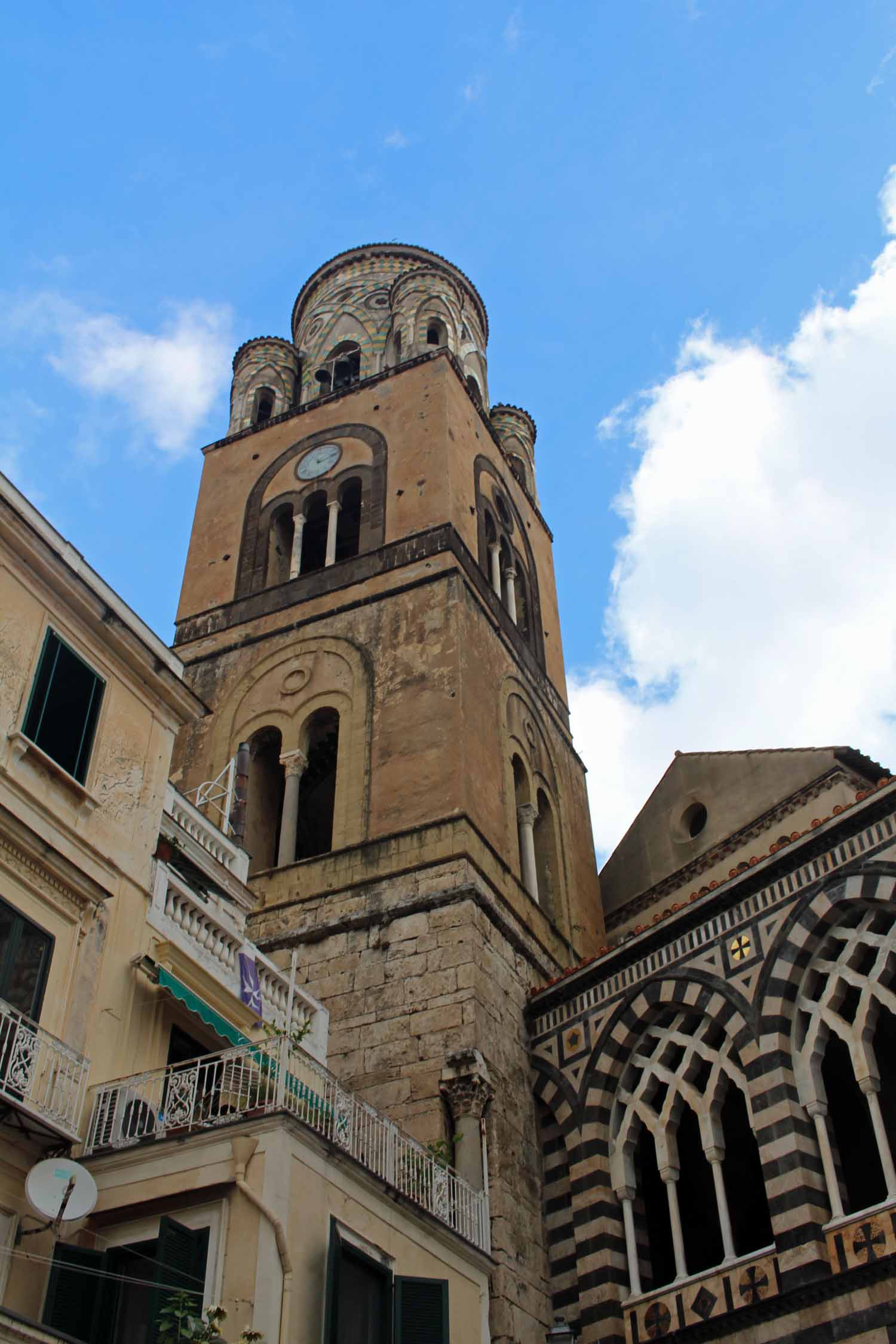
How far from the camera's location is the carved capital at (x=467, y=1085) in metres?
14.5

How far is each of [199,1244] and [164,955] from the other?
9.31ft

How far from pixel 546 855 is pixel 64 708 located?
10.9 m

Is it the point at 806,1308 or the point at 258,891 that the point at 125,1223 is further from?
the point at 258,891

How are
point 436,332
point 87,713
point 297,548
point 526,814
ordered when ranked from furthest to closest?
point 436,332 → point 297,548 → point 526,814 → point 87,713

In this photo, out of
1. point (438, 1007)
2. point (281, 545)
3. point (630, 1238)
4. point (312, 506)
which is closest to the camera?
point (630, 1238)

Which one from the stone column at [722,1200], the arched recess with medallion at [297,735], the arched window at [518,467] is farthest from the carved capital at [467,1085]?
the arched window at [518,467]

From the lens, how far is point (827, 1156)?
12.5 meters

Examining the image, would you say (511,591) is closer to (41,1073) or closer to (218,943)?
(218,943)

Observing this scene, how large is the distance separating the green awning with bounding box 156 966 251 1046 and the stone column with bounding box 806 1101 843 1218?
17.4ft

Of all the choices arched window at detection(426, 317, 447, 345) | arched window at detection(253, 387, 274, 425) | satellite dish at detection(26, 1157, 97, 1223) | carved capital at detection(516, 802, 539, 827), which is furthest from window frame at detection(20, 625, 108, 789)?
arched window at detection(426, 317, 447, 345)

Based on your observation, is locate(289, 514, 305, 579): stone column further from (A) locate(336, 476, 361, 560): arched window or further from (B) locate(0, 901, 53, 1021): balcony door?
(B) locate(0, 901, 53, 1021): balcony door

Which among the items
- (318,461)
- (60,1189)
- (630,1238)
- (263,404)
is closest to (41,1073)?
→ (60,1189)

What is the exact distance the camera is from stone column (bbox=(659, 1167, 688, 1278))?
1323cm

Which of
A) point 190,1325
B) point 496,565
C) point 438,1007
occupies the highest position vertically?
point 496,565
